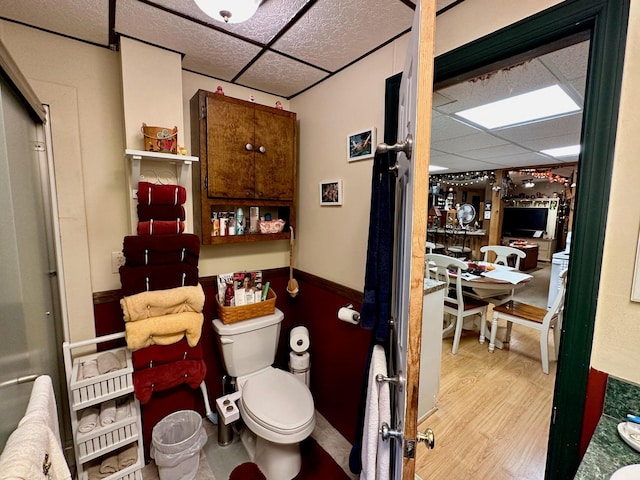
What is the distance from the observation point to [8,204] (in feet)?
3.00

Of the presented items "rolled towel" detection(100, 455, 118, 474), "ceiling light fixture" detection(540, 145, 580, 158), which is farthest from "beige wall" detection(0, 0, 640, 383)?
"ceiling light fixture" detection(540, 145, 580, 158)

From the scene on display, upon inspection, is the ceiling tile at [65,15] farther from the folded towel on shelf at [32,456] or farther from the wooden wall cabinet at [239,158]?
the folded towel on shelf at [32,456]

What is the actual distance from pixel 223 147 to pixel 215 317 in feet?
3.64

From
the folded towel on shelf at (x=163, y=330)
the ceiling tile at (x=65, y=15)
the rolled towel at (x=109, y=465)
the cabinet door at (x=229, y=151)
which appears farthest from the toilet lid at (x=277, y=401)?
the ceiling tile at (x=65, y=15)

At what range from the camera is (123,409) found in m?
1.50

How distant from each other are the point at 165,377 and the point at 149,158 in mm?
1148

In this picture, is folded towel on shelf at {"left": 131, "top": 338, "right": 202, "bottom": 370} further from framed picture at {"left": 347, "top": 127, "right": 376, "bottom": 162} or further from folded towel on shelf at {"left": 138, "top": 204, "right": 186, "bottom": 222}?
framed picture at {"left": 347, "top": 127, "right": 376, "bottom": 162}

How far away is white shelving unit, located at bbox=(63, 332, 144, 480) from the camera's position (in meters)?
1.32

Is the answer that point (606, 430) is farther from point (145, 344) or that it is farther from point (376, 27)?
point (145, 344)

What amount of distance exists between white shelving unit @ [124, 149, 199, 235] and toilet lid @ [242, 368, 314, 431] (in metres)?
1.01

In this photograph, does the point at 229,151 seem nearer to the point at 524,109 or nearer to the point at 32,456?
the point at 32,456

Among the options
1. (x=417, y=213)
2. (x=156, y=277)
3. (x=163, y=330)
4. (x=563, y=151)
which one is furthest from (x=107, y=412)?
(x=563, y=151)

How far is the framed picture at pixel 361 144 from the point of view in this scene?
5.00 feet

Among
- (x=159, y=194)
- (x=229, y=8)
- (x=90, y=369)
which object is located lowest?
(x=90, y=369)
